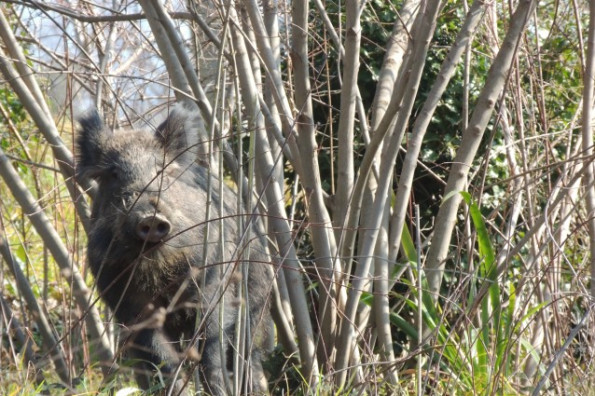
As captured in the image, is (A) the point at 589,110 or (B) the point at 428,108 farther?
(B) the point at 428,108

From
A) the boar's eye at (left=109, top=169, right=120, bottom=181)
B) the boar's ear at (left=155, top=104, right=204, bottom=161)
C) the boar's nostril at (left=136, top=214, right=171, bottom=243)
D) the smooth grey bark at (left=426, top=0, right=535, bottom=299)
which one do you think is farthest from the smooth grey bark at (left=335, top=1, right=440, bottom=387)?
the boar's eye at (left=109, top=169, right=120, bottom=181)

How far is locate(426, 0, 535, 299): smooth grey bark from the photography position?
3920mm

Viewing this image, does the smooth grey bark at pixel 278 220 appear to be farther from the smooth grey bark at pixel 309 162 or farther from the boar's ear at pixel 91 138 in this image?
the boar's ear at pixel 91 138

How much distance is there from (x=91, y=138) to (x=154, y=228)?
1305mm

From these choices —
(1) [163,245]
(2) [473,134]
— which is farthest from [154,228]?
(2) [473,134]

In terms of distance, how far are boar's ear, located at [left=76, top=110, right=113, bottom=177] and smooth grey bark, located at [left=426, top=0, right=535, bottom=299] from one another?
224 centimetres

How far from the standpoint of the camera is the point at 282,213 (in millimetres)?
4367

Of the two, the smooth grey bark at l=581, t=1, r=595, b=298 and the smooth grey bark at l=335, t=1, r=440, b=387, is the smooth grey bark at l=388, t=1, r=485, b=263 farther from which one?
the smooth grey bark at l=581, t=1, r=595, b=298

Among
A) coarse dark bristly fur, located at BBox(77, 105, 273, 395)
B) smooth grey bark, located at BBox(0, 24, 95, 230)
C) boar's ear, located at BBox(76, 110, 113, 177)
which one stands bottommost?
coarse dark bristly fur, located at BBox(77, 105, 273, 395)

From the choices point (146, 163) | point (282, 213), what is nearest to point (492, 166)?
point (282, 213)

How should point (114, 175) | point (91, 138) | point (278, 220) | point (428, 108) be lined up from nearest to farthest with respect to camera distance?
1. point (428, 108)
2. point (278, 220)
3. point (114, 175)
4. point (91, 138)

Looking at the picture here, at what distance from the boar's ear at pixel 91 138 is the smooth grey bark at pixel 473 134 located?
224cm

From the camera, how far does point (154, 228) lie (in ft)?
14.2

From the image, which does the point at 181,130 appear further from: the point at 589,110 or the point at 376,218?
the point at 589,110
